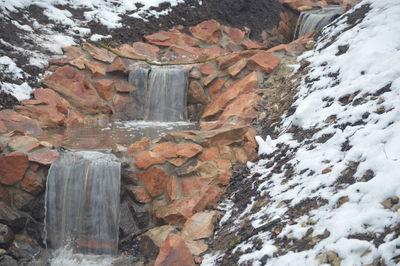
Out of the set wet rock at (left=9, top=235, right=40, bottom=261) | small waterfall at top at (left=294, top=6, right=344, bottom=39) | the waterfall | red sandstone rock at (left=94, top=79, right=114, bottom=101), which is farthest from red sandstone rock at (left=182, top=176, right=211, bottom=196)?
small waterfall at top at (left=294, top=6, right=344, bottom=39)

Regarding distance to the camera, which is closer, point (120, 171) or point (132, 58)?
point (120, 171)

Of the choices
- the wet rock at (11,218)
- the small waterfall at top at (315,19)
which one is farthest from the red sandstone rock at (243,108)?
the small waterfall at top at (315,19)

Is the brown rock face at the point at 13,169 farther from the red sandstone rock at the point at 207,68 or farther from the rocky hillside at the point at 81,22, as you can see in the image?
the red sandstone rock at the point at 207,68

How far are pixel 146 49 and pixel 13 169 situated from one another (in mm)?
5130

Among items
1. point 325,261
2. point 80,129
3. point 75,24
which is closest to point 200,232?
point 325,261

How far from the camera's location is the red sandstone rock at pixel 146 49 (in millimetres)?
9531

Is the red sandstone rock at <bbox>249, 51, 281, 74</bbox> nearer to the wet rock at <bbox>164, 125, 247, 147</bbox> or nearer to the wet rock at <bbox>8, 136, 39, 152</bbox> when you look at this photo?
the wet rock at <bbox>164, 125, 247, 147</bbox>

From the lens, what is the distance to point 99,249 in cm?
540

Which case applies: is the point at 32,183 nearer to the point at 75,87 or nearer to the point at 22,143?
the point at 22,143

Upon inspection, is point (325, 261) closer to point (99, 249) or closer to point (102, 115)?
point (99, 249)

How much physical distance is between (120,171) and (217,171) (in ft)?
4.71

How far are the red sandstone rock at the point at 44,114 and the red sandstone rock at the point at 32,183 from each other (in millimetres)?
1712

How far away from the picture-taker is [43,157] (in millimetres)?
5594

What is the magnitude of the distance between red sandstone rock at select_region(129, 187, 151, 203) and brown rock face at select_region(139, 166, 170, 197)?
3.0 inches
